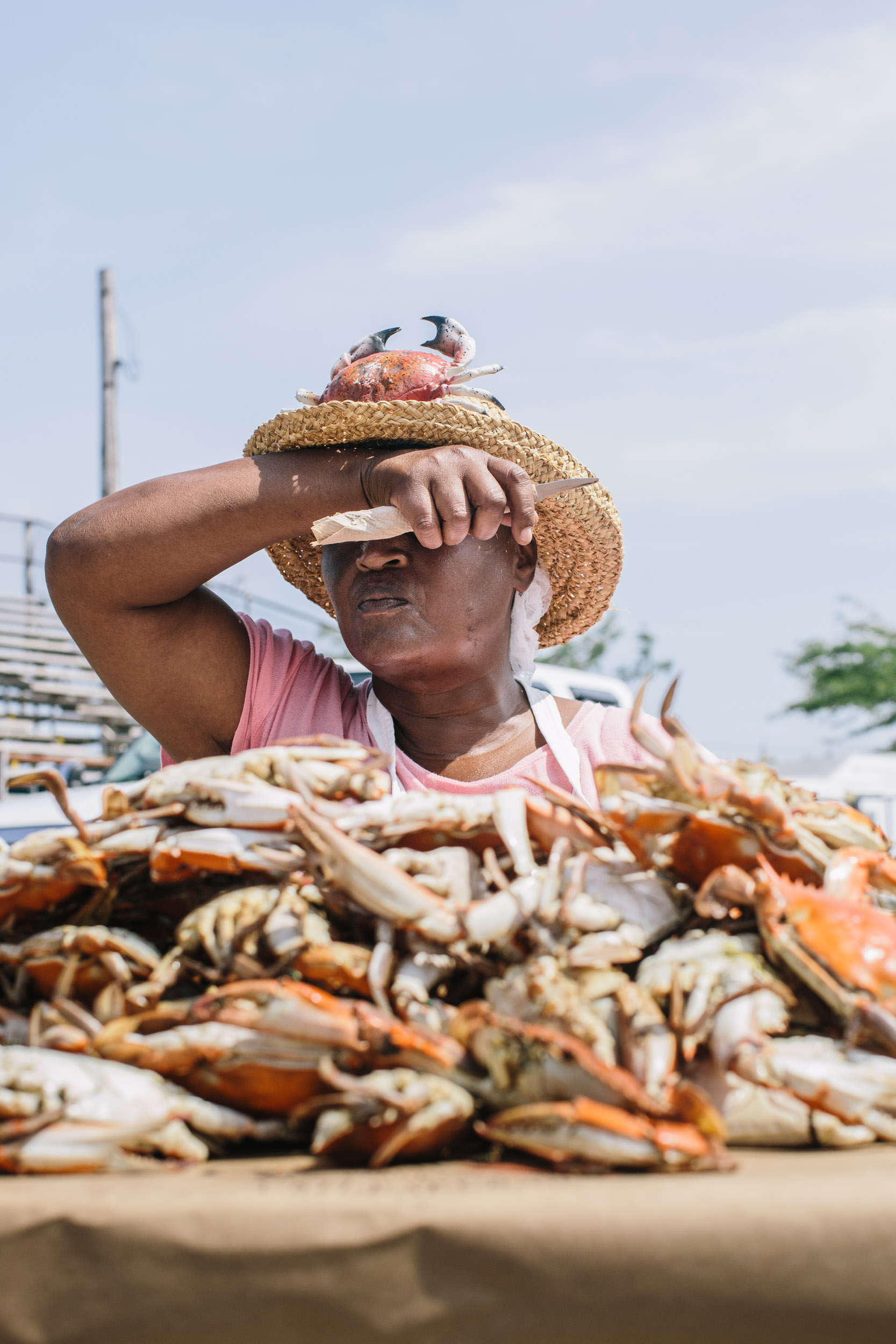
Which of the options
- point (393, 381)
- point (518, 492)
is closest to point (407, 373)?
point (393, 381)

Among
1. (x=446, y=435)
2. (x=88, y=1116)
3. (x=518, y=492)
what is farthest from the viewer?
(x=446, y=435)

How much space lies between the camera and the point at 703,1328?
0.69 metres

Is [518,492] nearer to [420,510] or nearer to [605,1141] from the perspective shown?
[420,510]

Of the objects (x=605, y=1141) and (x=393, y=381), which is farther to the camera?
(x=393, y=381)

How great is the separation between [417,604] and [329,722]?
1.16 ft

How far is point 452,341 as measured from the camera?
2.38 meters

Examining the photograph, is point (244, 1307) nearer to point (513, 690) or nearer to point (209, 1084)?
point (209, 1084)

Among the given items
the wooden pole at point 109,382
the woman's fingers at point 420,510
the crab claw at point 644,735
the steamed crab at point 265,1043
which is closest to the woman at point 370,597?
the woman's fingers at point 420,510

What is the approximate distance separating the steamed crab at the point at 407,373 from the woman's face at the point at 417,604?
12.5 inches

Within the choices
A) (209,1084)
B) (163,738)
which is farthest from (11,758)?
(209,1084)

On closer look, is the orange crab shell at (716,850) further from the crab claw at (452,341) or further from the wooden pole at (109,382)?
the wooden pole at (109,382)

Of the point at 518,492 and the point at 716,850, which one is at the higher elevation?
the point at 518,492

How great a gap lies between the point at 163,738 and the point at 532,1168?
63.5 inches

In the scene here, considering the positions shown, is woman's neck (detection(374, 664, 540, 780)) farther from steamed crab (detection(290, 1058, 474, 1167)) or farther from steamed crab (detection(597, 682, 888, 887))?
steamed crab (detection(290, 1058, 474, 1167))
